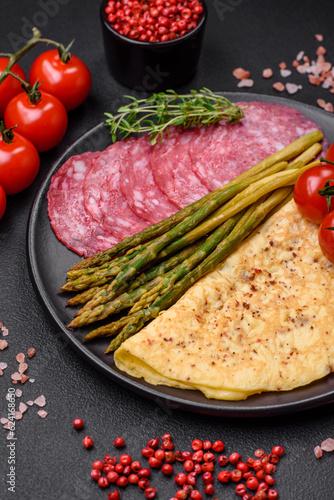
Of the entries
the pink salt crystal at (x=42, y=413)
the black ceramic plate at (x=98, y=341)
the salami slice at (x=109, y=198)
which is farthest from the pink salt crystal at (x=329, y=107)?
the pink salt crystal at (x=42, y=413)

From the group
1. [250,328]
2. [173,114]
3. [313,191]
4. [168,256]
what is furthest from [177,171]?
[250,328]

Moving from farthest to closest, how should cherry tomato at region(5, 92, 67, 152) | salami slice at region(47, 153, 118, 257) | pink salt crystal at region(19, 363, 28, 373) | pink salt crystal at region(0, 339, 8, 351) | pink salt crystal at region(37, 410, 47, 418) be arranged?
cherry tomato at region(5, 92, 67, 152), salami slice at region(47, 153, 118, 257), pink salt crystal at region(0, 339, 8, 351), pink salt crystal at region(19, 363, 28, 373), pink salt crystal at region(37, 410, 47, 418)

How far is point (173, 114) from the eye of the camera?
19.0 feet

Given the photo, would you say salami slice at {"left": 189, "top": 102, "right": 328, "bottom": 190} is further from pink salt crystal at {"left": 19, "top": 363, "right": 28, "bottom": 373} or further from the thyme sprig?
pink salt crystal at {"left": 19, "top": 363, "right": 28, "bottom": 373}

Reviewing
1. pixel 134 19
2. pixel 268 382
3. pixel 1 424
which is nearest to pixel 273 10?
pixel 134 19

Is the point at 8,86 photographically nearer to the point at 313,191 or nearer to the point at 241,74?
the point at 241,74

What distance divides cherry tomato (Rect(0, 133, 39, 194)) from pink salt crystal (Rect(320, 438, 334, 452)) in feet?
11.2

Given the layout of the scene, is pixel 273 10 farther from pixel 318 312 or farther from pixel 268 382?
pixel 268 382

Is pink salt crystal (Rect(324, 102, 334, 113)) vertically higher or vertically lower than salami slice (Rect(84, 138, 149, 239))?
lower

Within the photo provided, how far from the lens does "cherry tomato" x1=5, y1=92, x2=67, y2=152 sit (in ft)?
19.1

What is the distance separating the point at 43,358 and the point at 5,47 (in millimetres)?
3757

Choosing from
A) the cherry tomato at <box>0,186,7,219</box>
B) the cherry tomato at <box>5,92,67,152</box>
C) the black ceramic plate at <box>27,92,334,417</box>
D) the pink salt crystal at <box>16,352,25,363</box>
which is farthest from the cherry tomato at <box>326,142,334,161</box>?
the pink salt crystal at <box>16,352,25,363</box>

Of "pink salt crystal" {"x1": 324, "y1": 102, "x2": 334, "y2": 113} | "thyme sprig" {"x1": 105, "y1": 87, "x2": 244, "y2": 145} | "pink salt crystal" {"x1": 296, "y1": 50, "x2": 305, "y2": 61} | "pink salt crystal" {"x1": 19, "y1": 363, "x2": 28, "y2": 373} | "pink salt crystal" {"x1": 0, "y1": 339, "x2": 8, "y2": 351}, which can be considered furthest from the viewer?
"pink salt crystal" {"x1": 296, "y1": 50, "x2": 305, "y2": 61}

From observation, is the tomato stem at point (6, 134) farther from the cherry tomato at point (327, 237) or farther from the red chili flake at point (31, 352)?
the cherry tomato at point (327, 237)
